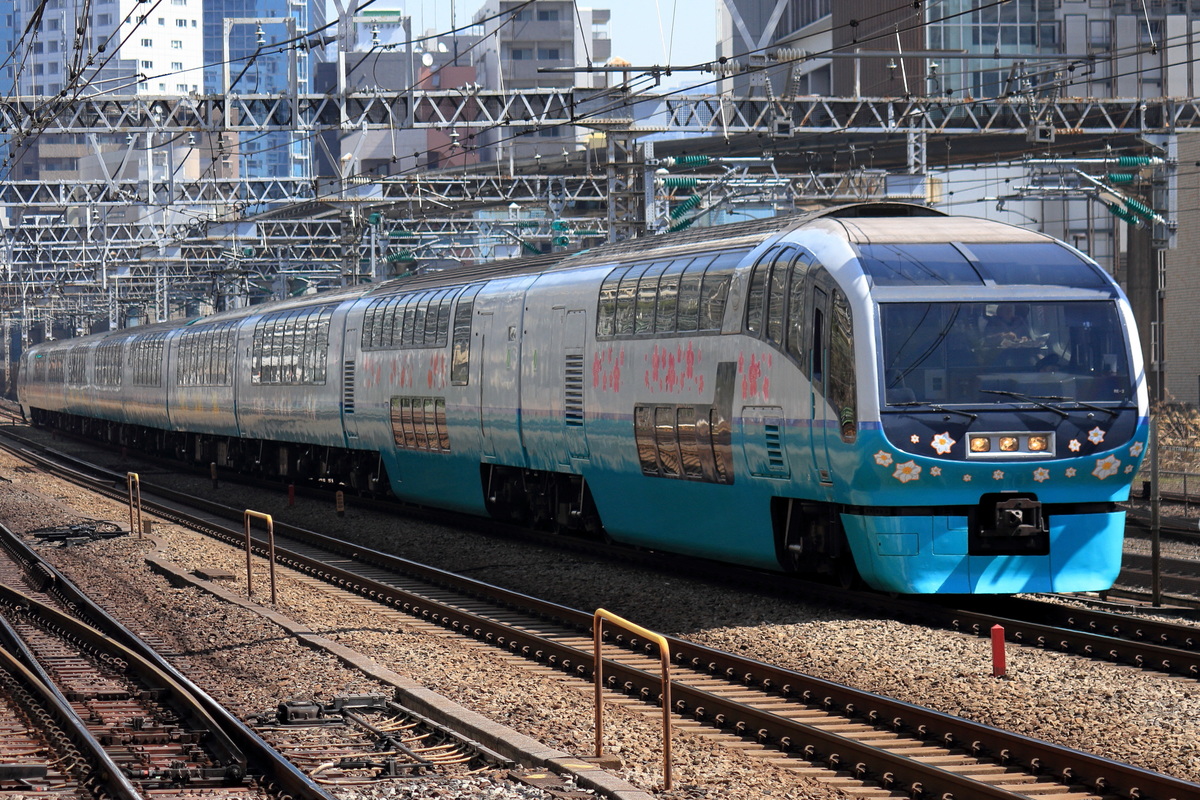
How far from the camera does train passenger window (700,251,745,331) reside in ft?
48.6

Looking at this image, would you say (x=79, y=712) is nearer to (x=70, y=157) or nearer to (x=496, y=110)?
(x=496, y=110)

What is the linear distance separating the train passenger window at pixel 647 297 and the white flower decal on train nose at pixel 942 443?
4259 mm

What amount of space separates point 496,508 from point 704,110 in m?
11.9

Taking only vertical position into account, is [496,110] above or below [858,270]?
above

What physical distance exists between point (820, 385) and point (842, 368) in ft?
1.15

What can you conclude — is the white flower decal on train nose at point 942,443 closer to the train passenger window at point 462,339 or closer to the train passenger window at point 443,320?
the train passenger window at point 462,339

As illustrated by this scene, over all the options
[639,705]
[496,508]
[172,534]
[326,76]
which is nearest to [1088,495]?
[639,705]

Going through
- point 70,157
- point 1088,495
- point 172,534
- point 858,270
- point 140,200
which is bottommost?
point 172,534

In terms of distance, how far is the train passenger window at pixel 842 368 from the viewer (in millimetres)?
12664

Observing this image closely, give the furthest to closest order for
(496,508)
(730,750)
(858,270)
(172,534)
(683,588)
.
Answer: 1. (172,534)
2. (496,508)
3. (683,588)
4. (858,270)
5. (730,750)

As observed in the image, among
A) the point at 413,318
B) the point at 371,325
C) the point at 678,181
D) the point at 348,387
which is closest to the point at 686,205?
the point at 678,181

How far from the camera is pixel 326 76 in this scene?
150 m

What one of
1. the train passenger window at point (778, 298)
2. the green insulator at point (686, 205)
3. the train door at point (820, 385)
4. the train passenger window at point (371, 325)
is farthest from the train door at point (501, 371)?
the green insulator at point (686, 205)

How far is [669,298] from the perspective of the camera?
52.4ft
